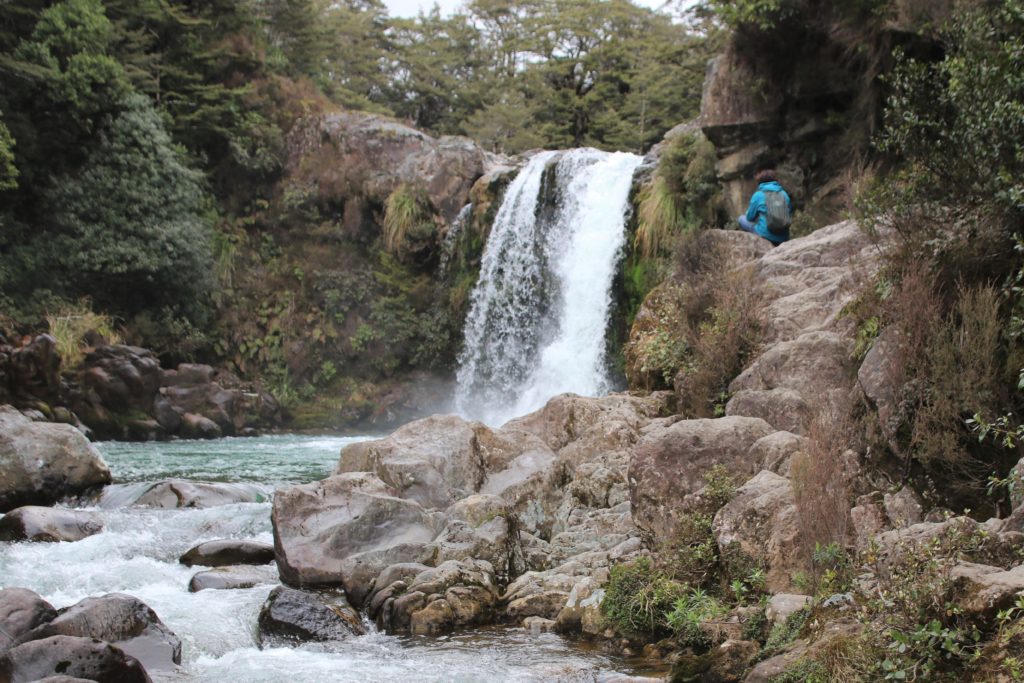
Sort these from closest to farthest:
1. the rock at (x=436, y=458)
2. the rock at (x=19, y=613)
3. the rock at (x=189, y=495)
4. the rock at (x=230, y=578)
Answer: the rock at (x=19, y=613), the rock at (x=230, y=578), the rock at (x=436, y=458), the rock at (x=189, y=495)

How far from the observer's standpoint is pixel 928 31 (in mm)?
10242

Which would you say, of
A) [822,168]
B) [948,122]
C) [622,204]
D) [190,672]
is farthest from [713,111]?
[190,672]

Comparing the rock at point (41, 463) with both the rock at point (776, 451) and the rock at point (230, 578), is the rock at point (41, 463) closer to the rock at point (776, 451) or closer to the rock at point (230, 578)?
the rock at point (230, 578)

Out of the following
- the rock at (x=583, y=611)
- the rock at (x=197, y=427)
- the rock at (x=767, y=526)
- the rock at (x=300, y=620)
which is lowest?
the rock at (x=197, y=427)

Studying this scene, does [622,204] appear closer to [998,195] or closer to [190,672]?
[998,195]

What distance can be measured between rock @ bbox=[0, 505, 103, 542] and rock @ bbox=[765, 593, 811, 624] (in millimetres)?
6899

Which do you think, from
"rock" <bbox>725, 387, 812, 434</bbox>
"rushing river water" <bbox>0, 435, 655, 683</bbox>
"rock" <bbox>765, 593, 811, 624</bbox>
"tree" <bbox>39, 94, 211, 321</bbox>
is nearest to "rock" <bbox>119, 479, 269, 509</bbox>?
A: "rushing river water" <bbox>0, 435, 655, 683</bbox>

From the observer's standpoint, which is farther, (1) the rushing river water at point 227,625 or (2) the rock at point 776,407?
(2) the rock at point 776,407

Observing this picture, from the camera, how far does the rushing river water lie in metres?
5.87

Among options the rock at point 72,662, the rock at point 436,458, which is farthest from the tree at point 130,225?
the rock at point 72,662

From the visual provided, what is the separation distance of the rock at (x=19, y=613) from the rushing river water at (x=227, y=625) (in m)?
0.85

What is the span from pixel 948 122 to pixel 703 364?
137 inches

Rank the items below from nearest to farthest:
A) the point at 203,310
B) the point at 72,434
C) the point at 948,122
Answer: the point at 948,122 < the point at 72,434 < the point at 203,310

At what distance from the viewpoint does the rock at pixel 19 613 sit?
6.13m
